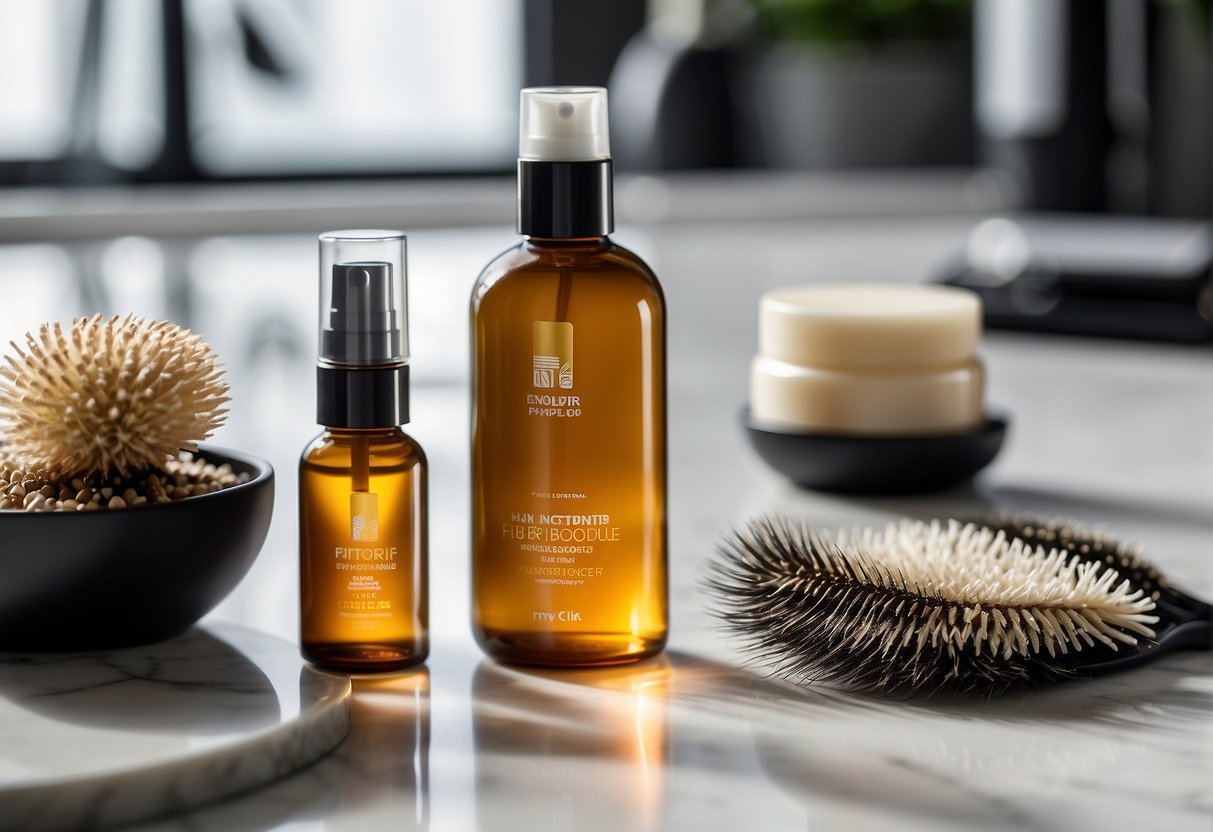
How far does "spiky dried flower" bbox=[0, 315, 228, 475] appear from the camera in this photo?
0.42 meters

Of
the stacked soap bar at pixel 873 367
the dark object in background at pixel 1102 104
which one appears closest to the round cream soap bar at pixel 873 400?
the stacked soap bar at pixel 873 367

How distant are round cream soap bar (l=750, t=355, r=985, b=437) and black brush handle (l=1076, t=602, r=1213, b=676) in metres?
0.20

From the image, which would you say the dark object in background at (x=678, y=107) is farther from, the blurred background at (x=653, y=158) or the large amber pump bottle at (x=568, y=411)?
the large amber pump bottle at (x=568, y=411)

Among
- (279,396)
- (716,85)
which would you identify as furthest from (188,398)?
(716,85)

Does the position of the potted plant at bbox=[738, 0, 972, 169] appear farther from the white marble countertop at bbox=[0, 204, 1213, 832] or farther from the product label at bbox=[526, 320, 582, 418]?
the product label at bbox=[526, 320, 582, 418]

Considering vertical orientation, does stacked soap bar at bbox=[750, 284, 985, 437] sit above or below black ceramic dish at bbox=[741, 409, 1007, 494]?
above

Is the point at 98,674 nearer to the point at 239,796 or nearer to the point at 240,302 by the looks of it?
the point at 239,796

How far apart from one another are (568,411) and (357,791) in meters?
0.13

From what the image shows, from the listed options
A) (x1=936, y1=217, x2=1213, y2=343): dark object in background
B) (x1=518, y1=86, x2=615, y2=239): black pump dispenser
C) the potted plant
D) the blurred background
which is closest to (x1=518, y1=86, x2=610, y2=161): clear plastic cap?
(x1=518, y1=86, x2=615, y2=239): black pump dispenser

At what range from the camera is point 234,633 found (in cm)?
47

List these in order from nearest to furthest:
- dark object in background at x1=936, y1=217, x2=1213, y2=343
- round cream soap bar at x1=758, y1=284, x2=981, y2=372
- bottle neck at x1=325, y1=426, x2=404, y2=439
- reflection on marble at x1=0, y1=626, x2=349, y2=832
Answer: reflection on marble at x1=0, y1=626, x2=349, y2=832 → bottle neck at x1=325, y1=426, x2=404, y2=439 → round cream soap bar at x1=758, y1=284, x2=981, y2=372 → dark object in background at x1=936, y1=217, x2=1213, y2=343

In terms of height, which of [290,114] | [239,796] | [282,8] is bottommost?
[239,796]

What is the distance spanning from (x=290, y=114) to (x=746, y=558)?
1.71 meters

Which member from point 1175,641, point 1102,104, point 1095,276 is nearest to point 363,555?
point 1175,641
